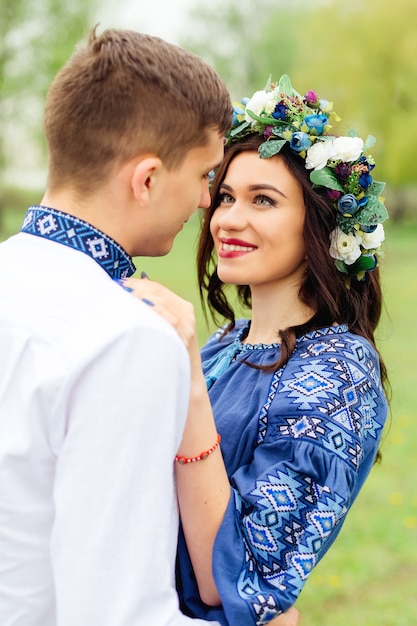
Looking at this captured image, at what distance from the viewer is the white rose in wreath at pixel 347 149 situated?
121 inches

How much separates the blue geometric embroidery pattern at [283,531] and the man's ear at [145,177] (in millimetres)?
939

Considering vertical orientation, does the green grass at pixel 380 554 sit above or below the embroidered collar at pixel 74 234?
below

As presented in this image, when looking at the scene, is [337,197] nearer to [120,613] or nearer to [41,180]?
[120,613]

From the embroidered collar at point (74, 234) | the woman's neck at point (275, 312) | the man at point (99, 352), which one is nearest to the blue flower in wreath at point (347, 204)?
the woman's neck at point (275, 312)

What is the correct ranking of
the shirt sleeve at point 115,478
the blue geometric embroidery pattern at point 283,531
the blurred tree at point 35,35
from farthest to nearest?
the blurred tree at point 35,35, the blue geometric embroidery pattern at point 283,531, the shirt sleeve at point 115,478

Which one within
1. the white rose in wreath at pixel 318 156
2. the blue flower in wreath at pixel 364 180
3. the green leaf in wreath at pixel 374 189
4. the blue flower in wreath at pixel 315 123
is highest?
the blue flower in wreath at pixel 315 123

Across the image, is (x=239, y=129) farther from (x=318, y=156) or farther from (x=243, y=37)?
(x=243, y=37)

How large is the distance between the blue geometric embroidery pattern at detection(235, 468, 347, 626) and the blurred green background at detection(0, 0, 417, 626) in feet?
2.94

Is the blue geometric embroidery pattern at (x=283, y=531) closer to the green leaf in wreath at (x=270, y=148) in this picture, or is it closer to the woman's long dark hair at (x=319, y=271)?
the woman's long dark hair at (x=319, y=271)

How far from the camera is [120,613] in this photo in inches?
68.5

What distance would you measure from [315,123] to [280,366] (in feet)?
3.14

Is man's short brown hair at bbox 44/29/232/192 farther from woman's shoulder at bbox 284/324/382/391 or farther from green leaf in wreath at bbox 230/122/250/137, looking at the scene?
green leaf in wreath at bbox 230/122/250/137

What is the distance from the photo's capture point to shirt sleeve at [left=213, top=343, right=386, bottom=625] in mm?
2307

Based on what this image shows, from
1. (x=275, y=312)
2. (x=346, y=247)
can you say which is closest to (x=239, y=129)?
(x=346, y=247)
